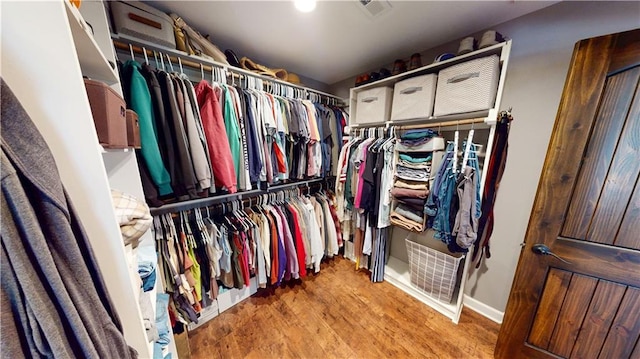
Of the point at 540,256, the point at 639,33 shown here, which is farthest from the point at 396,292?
the point at 639,33

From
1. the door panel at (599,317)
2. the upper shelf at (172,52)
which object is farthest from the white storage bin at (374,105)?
the door panel at (599,317)

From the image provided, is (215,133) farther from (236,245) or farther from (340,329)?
(340,329)

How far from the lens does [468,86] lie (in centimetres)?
125

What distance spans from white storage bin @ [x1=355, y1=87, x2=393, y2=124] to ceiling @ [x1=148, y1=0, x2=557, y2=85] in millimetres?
347

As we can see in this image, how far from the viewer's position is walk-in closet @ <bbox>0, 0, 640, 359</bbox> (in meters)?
0.39

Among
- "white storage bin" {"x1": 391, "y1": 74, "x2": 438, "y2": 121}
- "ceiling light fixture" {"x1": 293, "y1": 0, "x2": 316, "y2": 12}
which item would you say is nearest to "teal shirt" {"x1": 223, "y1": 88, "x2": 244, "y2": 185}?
"ceiling light fixture" {"x1": 293, "y1": 0, "x2": 316, "y2": 12}

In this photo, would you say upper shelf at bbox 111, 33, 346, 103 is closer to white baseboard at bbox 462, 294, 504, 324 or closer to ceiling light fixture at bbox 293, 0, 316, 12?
ceiling light fixture at bbox 293, 0, 316, 12

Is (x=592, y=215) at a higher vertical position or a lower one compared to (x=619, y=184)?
lower

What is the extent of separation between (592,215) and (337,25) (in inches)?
71.9

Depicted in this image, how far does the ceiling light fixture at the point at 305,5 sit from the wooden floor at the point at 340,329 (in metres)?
2.20

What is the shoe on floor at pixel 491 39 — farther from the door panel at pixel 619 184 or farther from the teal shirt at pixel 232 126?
the teal shirt at pixel 232 126

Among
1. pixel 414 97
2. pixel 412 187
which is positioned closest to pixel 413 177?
pixel 412 187

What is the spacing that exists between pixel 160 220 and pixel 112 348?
41.7 inches

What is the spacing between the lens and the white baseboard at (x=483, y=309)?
1.49m
